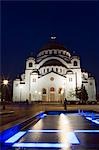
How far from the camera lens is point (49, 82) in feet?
169

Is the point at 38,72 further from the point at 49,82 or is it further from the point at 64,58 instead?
the point at 64,58

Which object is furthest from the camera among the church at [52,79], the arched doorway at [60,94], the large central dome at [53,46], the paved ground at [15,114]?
the large central dome at [53,46]

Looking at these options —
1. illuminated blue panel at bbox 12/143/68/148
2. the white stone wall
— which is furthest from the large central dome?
illuminated blue panel at bbox 12/143/68/148

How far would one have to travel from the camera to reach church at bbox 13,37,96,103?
168 feet

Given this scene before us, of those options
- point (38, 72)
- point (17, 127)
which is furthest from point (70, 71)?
point (17, 127)

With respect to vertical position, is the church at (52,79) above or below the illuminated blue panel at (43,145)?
above

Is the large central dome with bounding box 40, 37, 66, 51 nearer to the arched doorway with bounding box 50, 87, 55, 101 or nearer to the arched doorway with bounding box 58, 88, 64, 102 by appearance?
the arched doorway with bounding box 50, 87, 55, 101

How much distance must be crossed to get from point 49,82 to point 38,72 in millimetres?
3932

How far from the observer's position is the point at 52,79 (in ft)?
169

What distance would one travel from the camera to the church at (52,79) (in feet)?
168

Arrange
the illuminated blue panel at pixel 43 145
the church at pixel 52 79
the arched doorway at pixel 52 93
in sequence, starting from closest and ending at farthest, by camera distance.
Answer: the illuminated blue panel at pixel 43 145 < the arched doorway at pixel 52 93 < the church at pixel 52 79

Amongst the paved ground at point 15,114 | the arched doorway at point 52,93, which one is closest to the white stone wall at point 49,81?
the arched doorway at point 52,93

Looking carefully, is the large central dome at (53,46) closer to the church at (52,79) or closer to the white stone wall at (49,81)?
the church at (52,79)

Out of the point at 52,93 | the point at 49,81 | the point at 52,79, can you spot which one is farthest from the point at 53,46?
the point at 52,93
